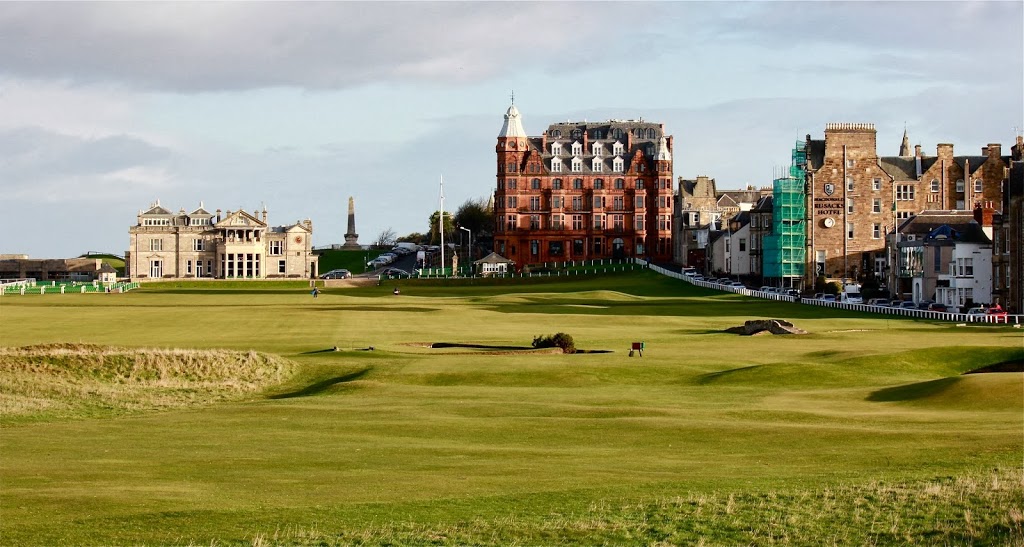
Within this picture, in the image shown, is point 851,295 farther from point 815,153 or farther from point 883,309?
point 815,153

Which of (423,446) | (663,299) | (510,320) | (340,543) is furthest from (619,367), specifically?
(663,299)

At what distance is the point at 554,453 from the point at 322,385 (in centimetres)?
2335

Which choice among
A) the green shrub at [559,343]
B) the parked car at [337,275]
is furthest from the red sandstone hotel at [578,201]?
the green shrub at [559,343]

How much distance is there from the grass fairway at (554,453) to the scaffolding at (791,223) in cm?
7601

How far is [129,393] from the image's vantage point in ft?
172

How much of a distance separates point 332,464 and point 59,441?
29.2 feet

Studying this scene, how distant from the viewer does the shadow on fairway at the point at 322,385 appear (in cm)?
5353

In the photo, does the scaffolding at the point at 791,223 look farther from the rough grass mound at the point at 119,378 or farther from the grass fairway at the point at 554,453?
the rough grass mound at the point at 119,378

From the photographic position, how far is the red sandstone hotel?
19588 centimetres

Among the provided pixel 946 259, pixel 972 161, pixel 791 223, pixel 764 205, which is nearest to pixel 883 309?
pixel 946 259

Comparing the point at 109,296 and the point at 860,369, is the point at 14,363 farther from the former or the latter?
the point at 109,296

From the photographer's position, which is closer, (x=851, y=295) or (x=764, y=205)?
(x=851, y=295)

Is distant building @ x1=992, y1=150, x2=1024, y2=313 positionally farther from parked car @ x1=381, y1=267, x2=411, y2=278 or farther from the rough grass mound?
parked car @ x1=381, y1=267, x2=411, y2=278

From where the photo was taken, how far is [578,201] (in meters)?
198
